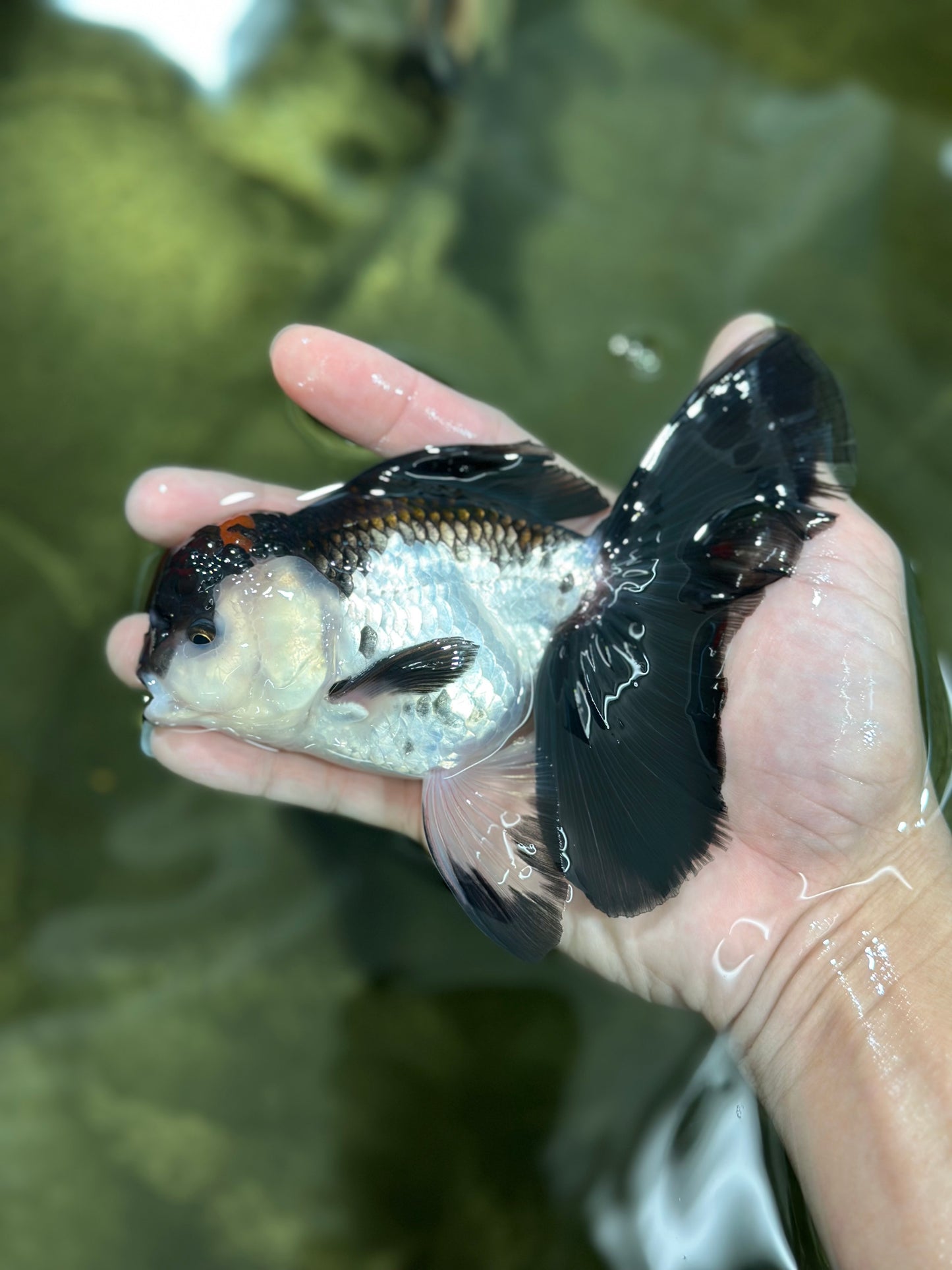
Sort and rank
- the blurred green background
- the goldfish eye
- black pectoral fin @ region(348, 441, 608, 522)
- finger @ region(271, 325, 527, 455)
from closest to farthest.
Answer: the goldfish eye → black pectoral fin @ region(348, 441, 608, 522) → finger @ region(271, 325, 527, 455) → the blurred green background

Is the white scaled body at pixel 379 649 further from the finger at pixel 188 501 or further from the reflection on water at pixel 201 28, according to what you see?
the reflection on water at pixel 201 28

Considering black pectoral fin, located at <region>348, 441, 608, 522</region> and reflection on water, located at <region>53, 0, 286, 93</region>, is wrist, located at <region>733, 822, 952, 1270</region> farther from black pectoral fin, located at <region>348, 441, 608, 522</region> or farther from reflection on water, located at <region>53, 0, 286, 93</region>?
reflection on water, located at <region>53, 0, 286, 93</region>

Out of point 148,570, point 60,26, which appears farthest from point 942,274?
point 60,26

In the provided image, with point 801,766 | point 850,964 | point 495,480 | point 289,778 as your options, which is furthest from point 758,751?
point 289,778

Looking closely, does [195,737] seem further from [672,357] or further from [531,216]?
[531,216]

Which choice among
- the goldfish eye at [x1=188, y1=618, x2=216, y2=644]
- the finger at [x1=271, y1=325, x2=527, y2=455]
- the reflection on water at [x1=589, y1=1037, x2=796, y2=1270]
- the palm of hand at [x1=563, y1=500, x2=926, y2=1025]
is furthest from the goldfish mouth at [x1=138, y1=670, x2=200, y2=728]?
the reflection on water at [x1=589, y1=1037, x2=796, y2=1270]
